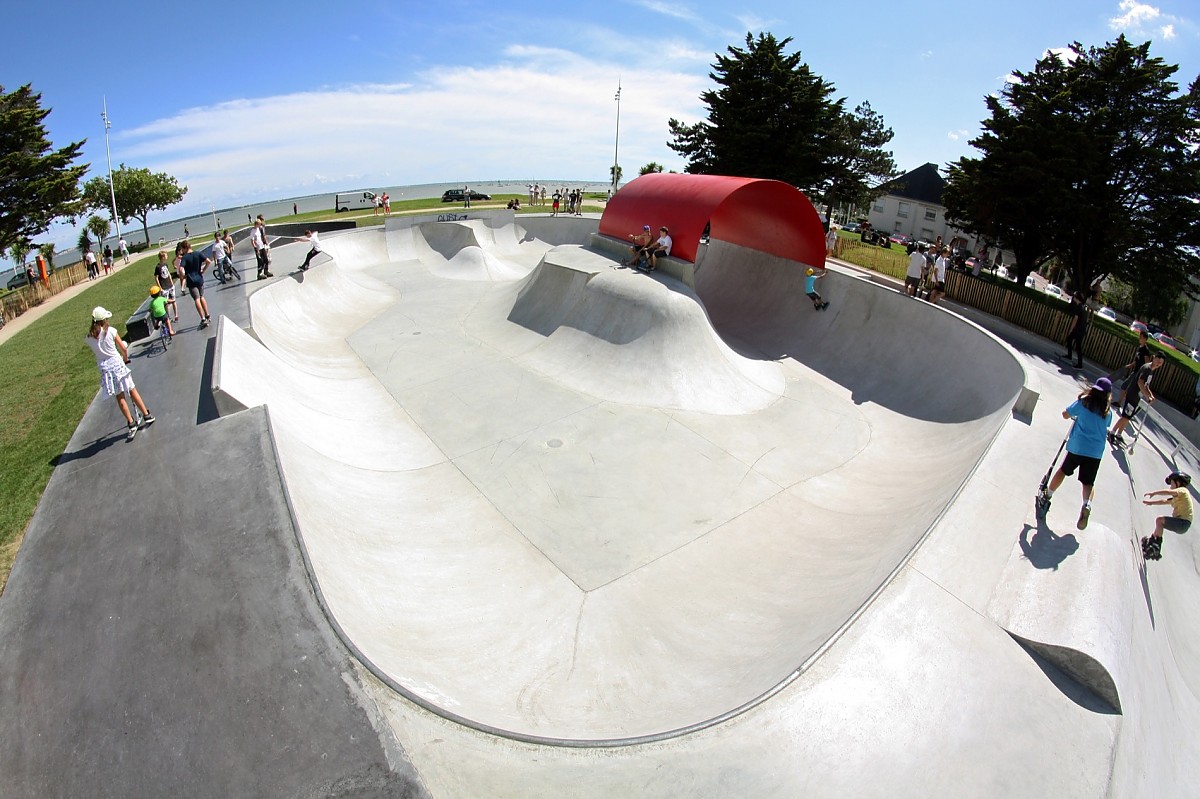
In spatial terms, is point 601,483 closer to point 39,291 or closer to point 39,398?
point 39,398

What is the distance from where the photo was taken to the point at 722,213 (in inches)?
687

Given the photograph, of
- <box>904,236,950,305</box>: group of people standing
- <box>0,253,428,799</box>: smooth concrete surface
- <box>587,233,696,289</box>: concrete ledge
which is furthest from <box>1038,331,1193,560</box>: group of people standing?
<box>587,233,696,289</box>: concrete ledge

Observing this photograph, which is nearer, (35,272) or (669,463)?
(669,463)

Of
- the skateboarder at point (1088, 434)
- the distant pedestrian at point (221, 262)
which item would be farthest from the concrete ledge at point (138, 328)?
the skateboarder at point (1088, 434)

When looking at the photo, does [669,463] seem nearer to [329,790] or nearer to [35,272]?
[329,790]

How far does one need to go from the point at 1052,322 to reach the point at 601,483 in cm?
1382

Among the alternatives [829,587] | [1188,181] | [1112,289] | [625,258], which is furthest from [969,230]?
[1112,289]

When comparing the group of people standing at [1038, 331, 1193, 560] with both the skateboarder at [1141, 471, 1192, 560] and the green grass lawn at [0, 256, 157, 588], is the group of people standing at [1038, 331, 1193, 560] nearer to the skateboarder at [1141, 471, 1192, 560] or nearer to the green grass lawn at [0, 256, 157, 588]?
the skateboarder at [1141, 471, 1192, 560]

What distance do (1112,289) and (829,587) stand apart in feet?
214

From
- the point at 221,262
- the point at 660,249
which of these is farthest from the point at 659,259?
the point at 221,262

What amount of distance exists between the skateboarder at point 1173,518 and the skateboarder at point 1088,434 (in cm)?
113

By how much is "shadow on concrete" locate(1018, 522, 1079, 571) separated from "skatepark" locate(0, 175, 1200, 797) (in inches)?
1.6

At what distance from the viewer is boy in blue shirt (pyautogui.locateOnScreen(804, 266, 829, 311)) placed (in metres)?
15.6

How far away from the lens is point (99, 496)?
6145mm
